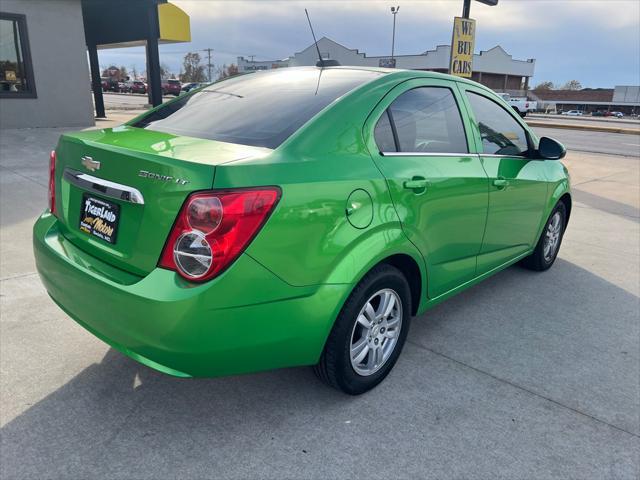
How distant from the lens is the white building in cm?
6252

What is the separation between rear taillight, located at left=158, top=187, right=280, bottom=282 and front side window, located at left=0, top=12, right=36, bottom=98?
550 inches

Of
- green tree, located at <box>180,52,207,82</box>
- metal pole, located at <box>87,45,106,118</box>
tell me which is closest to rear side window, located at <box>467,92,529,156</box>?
metal pole, located at <box>87,45,106,118</box>

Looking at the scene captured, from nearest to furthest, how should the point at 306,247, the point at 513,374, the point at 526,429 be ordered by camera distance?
the point at 306,247 < the point at 526,429 < the point at 513,374

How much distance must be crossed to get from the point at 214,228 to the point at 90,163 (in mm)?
848

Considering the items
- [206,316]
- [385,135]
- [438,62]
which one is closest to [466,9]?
[385,135]

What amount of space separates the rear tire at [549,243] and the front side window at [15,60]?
541 inches

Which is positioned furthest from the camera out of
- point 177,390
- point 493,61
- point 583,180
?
point 493,61

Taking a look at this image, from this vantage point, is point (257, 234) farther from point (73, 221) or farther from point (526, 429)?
point (526, 429)

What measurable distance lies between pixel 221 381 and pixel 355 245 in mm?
1130

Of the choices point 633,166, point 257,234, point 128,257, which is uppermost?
point 257,234

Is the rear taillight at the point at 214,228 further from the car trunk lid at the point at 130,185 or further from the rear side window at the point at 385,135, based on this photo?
the rear side window at the point at 385,135

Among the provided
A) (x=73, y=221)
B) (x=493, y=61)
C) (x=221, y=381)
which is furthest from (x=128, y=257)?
(x=493, y=61)

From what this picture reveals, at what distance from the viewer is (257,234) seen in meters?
2.04

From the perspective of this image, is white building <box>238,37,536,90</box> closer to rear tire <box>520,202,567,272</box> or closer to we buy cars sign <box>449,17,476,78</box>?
we buy cars sign <box>449,17,476,78</box>
